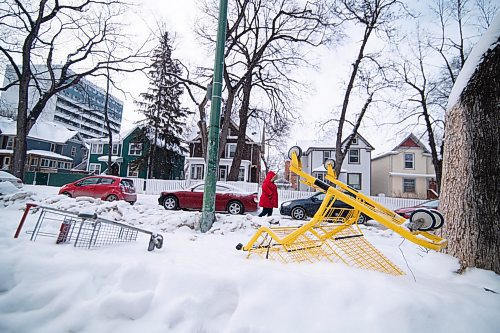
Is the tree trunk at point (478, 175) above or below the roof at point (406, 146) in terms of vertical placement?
below

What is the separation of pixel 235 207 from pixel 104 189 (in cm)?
637

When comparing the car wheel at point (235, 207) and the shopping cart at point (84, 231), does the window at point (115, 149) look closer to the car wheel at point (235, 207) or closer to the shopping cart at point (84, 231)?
the car wheel at point (235, 207)

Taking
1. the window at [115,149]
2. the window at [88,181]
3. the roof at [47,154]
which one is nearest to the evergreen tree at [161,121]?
the window at [115,149]

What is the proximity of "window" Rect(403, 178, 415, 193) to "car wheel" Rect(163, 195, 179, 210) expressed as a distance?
28178mm

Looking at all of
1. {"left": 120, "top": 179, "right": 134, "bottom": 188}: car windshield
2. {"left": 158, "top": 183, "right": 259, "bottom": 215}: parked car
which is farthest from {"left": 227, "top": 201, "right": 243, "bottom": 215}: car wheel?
{"left": 120, "top": 179, "right": 134, "bottom": 188}: car windshield

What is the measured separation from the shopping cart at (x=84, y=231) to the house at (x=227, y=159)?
82.9 ft

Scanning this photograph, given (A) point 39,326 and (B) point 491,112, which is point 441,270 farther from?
(A) point 39,326

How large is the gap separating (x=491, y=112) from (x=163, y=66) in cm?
2735

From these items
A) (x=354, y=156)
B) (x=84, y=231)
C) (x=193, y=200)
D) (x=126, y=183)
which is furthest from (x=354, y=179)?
(x=84, y=231)

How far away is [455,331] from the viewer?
1.59 meters

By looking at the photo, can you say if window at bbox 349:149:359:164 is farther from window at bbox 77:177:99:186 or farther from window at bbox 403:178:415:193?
window at bbox 77:177:99:186

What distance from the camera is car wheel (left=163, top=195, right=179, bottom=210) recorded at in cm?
1174

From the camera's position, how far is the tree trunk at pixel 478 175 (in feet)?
8.59

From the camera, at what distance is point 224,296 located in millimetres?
2023
